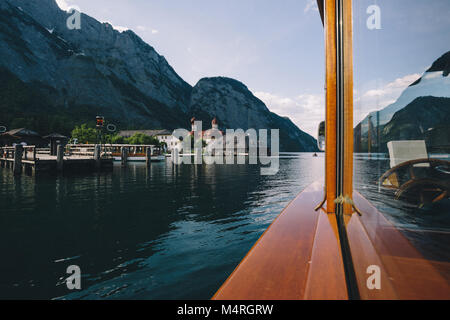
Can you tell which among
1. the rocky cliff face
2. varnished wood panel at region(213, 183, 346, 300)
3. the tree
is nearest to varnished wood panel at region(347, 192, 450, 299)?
varnished wood panel at region(213, 183, 346, 300)

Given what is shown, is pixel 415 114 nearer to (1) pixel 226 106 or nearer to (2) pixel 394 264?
(2) pixel 394 264

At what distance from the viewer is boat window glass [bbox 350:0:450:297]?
4.21ft

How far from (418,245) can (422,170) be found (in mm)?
1142

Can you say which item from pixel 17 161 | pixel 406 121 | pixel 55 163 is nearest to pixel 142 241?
pixel 406 121

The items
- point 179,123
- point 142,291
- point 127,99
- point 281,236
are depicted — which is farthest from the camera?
point 179,123

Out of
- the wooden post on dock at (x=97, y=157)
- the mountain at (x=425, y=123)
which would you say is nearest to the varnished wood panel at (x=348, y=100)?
the mountain at (x=425, y=123)

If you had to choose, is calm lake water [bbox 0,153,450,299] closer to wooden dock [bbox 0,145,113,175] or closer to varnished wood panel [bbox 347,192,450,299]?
varnished wood panel [bbox 347,192,450,299]

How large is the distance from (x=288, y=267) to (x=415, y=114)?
1373 millimetres

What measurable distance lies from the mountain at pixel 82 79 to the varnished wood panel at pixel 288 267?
6819 centimetres

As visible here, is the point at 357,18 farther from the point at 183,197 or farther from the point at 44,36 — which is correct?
the point at 44,36

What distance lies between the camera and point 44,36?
3903 inches

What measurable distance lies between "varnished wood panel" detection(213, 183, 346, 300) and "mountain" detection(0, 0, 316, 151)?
68.2 meters

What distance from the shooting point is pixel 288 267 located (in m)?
1.16

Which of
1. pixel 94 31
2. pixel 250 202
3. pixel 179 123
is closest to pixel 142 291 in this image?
pixel 250 202
